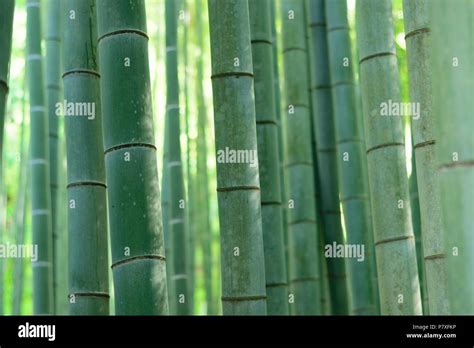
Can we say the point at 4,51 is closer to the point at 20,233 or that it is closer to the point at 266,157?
the point at 266,157

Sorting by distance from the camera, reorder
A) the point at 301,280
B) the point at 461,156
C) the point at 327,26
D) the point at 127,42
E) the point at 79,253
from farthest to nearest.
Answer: the point at 327,26 → the point at 301,280 → the point at 79,253 → the point at 127,42 → the point at 461,156

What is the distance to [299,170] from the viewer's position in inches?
157

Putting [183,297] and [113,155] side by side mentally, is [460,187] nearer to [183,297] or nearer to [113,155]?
[113,155]

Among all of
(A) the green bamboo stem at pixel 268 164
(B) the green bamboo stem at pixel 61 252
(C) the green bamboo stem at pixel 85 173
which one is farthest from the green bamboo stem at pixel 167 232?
Answer: (C) the green bamboo stem at pixel 85 173

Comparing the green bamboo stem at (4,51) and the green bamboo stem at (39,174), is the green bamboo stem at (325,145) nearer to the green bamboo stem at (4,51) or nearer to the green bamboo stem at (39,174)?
the green bamboo stem at (39,174)

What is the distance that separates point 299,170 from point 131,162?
5.49ft

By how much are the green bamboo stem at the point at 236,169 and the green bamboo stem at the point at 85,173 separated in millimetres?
444

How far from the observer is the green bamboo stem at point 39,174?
3770 mm

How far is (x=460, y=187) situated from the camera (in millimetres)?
1665

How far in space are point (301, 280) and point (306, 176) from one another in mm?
509
